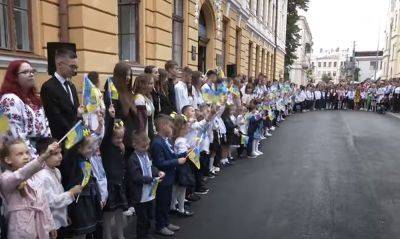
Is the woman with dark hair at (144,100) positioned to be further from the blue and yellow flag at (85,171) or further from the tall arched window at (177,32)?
the tall arched window at (177,32)

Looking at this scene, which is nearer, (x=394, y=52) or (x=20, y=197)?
(x=20, y=197)

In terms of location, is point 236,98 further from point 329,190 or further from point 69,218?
point 69,218

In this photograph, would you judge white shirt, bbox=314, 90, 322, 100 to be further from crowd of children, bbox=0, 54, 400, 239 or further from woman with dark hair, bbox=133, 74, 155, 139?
woman with dark hair, bbox=133, 74, 155, 139

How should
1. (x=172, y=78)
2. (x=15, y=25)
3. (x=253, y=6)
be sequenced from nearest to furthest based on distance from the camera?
(x=15, y=25) → (x=172, y=78) → (x=253, y=6)

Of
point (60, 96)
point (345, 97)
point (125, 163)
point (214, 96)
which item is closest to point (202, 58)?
point (214, 96)

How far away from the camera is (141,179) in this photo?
4.47m

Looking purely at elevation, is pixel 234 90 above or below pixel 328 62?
below

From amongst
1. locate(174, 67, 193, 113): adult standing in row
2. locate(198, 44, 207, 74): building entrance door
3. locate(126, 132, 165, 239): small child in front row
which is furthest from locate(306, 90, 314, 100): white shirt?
locate(126, 132, 165, 239): small child in front row

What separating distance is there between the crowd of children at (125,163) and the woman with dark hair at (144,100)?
14mm

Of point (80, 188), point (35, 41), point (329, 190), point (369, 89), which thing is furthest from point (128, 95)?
point (369, 89)

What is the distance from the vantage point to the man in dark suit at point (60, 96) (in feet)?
13.7

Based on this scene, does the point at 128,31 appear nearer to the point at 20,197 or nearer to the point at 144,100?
the point at 144,100

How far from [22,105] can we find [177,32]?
918 cm

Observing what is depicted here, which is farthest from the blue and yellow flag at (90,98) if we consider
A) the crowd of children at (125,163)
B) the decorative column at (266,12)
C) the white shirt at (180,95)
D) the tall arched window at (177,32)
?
the decorative column at (266,12)
